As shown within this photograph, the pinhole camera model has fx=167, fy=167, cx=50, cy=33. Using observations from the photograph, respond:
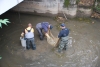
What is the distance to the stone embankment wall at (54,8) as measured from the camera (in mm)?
11977

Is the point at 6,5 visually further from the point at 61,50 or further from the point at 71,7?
the point at 71,7

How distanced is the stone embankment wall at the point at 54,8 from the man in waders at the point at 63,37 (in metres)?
3.66

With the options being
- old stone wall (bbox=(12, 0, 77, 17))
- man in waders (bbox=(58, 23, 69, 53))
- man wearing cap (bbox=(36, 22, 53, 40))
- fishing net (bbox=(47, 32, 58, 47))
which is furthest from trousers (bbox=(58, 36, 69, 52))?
old stone wall (bbox=(12, 0, 77, 17))

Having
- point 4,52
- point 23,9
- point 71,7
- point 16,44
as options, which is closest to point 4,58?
point 4,52

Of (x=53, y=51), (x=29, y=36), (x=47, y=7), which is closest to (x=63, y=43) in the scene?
(x=53, y=51)

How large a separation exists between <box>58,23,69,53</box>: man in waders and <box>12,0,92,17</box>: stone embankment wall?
12.0 ft

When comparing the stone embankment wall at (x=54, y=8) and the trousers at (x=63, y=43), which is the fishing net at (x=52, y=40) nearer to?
the trousers at (x=63, y=43)

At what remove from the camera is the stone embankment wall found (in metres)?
12.0

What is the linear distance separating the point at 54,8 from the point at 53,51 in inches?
154

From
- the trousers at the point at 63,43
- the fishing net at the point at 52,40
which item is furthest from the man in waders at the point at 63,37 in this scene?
the fishing net at the point at 52,40

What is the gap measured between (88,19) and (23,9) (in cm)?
499

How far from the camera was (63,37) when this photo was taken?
28.6 ft

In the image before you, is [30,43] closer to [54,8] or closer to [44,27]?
[44,27]

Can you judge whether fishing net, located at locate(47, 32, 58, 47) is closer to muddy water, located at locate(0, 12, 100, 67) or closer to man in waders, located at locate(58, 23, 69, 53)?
muddy water, located at locate(0, 12, 100, 67)
